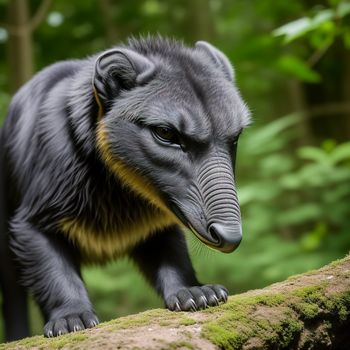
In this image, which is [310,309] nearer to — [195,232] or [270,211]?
[195,232]

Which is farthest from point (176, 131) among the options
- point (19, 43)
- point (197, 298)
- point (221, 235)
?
point (19, 43)

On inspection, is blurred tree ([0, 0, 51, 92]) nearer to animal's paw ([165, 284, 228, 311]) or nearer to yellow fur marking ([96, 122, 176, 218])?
yellow fur marking ([96, 122, 176, 218])

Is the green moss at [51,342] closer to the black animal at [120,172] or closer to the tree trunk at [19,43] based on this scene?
the black animal at [120,172]

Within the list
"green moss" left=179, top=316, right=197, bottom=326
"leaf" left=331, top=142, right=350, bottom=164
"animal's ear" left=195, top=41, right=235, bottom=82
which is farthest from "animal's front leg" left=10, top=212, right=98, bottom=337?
"leaf" left=331, top=142, right=350, bottom=164

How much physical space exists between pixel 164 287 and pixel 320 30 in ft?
5.89

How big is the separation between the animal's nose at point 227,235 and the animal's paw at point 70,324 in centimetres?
70

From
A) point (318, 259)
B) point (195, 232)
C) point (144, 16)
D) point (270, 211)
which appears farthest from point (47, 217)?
point (144, 16)

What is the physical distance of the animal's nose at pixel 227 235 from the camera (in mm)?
2750

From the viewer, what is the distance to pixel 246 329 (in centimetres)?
260

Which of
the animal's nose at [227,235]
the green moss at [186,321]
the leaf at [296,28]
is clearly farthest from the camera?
the leaf at [296,28]

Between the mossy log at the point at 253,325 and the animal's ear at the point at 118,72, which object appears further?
the animal's ear at the point at 118,72

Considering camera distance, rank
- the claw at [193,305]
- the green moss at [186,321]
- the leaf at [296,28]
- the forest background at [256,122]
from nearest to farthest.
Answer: the green moss at [186,321]
the claw at [193,305]
the leaf at [296,28]
the forest background at [256,122]

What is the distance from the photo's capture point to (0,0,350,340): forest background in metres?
6.51

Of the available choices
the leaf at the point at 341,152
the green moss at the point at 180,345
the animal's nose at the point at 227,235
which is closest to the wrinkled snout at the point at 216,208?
the animal's nose at the point at 227,235
